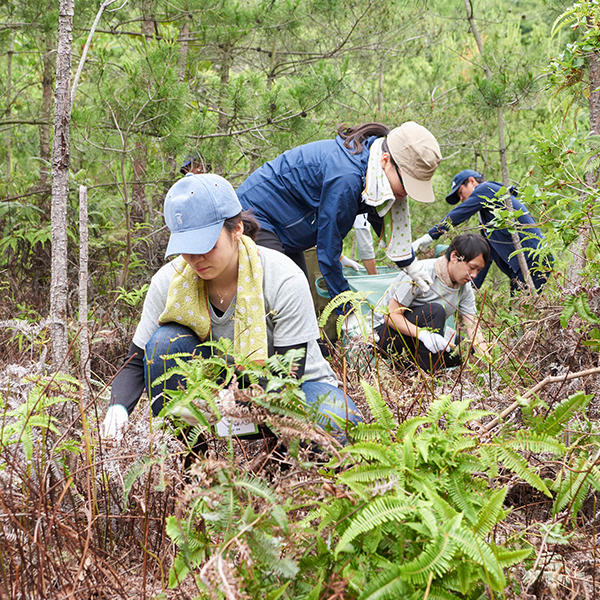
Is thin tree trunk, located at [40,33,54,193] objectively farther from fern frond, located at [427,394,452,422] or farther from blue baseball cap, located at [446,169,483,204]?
fern frond, located at [427,394,452,422]

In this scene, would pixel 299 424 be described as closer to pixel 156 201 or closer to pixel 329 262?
pixel 329 262

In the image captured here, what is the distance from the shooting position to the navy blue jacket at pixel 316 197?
2.94 m

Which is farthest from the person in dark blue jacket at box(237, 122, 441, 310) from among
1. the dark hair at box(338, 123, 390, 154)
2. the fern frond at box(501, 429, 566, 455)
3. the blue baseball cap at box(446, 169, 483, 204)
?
the blue baseball cap at box(446, 169, 483, 204)

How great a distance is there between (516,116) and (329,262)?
6026 millimetres

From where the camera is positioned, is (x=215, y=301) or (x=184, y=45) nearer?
(x=215, y=301)

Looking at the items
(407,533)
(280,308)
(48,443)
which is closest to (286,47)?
(280,308)

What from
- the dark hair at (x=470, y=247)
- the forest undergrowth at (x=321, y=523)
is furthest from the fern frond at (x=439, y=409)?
the dark hair at (x=470, y=247)

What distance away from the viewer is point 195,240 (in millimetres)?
1878

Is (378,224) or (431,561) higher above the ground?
(378,224)

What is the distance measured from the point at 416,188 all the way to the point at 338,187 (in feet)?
1.40

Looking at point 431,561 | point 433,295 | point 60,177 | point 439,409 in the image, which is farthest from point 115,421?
point 433,295

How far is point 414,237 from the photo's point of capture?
7.72 meters

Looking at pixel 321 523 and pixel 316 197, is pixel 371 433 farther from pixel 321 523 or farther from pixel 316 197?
pixel 316 197

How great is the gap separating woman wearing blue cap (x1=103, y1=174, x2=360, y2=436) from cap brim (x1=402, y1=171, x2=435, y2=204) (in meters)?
1.07
